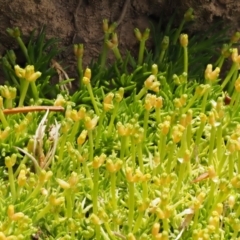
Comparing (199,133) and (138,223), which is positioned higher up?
(199,133)

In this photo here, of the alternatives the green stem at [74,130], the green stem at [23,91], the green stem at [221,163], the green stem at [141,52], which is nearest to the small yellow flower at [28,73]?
the green stem at [23,91]

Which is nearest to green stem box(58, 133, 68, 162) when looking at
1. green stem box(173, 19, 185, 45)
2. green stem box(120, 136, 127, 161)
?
green stem box(120, 136, 127, 161)

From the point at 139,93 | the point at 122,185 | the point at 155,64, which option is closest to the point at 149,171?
the point at 122,185

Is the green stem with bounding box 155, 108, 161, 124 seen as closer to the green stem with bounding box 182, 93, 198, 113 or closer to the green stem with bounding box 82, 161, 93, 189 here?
the green stem with bounding box 182, 93, 198, 113

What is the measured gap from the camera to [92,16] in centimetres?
203

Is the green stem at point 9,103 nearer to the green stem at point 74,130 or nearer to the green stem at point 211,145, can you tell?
the green stem at point 74,130

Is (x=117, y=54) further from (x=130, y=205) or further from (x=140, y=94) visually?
(x=130, y=205)

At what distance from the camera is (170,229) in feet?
4.99

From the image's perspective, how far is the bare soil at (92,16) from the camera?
1.93m

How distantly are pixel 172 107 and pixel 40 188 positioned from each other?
1.69ft

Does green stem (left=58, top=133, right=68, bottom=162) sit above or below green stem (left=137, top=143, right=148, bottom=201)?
below

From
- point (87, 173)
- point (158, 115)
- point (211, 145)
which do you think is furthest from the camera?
point (158, 115)

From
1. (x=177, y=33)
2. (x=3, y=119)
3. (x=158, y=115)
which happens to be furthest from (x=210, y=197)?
(x=177, y=33)

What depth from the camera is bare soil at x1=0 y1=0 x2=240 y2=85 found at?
76.2 inches
